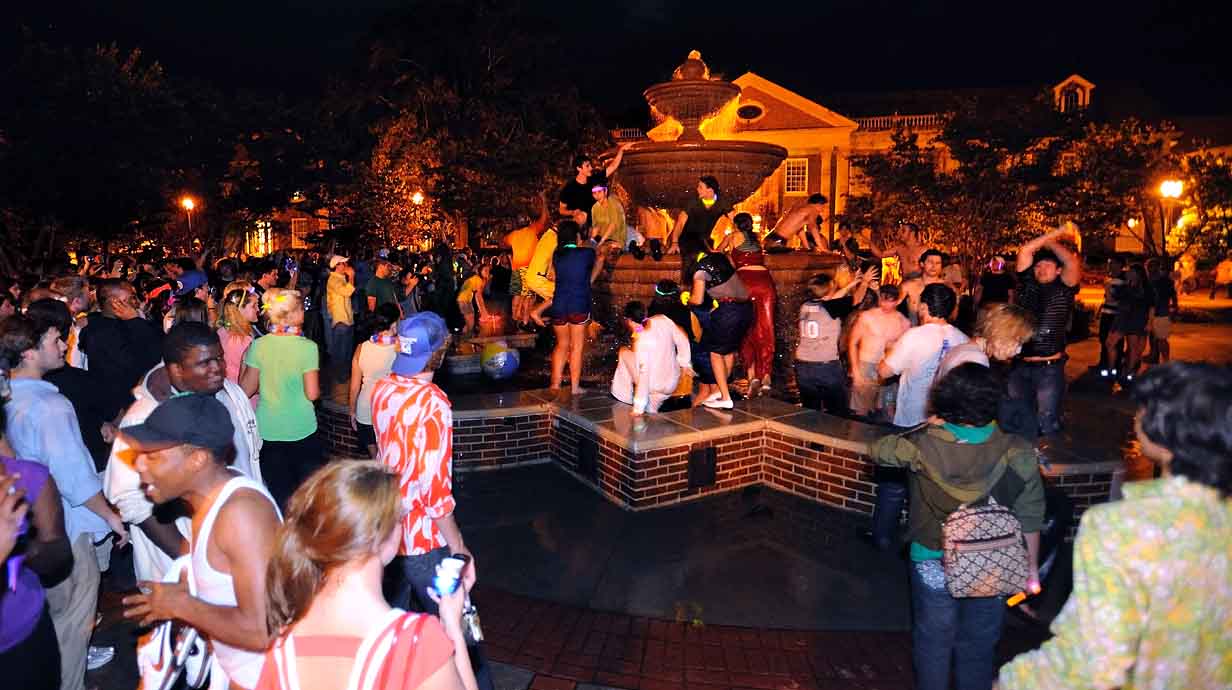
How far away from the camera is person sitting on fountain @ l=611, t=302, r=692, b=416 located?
687 cm

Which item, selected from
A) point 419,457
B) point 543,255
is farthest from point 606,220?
point 419,457

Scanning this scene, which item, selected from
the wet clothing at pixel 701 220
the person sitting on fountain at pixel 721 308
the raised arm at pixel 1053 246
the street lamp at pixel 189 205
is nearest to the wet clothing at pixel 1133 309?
the raised arm at pixel 1053 246

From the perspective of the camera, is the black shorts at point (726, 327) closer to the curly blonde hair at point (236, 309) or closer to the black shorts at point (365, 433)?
the black shorts at point (365, 433)

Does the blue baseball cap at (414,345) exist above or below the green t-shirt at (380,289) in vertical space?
below

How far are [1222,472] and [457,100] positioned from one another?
123 feet

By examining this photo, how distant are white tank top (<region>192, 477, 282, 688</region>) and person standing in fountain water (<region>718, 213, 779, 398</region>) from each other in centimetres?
605

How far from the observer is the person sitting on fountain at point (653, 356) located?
687 centimetres

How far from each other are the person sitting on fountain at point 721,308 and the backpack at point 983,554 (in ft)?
13.3

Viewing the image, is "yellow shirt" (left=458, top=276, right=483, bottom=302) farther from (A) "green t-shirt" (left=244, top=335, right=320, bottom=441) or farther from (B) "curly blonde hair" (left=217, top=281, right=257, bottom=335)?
(A) "green t-shirt" (left=244, top=335, right=320, bottom=441)

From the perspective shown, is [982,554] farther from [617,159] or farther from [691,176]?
[617,159]

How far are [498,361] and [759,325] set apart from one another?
135 inches

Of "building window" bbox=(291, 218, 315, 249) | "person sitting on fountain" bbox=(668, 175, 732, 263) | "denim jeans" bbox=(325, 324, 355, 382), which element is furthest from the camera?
"building window" bbox=(291, 218, 315, 249)

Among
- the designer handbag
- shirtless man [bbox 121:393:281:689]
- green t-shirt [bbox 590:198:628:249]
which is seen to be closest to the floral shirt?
the designer handbag

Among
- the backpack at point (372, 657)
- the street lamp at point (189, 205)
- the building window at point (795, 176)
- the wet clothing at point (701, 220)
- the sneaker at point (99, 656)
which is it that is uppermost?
the building window at point (795, 176)
